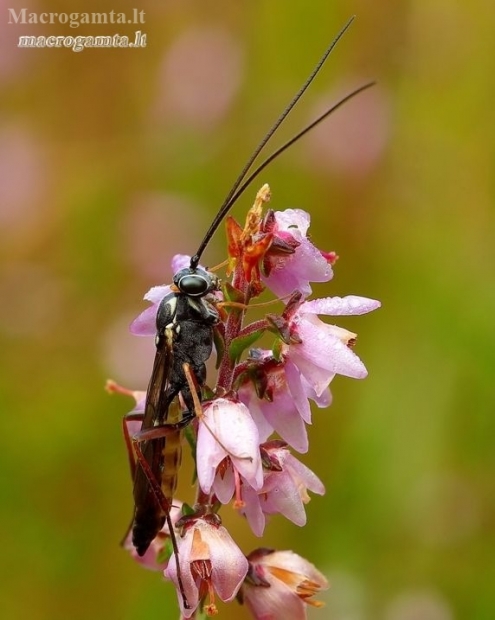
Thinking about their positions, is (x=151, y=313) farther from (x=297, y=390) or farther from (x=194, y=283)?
(x=297, y=390)

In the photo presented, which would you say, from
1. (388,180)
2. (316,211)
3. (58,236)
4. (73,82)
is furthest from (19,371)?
(73,82)

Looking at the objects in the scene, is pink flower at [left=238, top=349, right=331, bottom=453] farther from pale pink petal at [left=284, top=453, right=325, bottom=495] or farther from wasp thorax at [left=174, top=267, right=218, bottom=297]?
wasp thorax at [left=174, top=267, right=218, bottom=297]

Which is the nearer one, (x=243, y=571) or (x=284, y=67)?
(x=243, y=571)

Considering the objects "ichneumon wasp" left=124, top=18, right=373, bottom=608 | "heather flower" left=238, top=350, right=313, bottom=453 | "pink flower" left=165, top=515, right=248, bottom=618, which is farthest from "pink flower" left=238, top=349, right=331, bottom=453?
"pink flower" left=165, top=515, right=248, bottom=618

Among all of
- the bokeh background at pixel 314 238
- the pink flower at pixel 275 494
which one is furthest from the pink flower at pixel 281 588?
the bokeh background at pixel 314 238

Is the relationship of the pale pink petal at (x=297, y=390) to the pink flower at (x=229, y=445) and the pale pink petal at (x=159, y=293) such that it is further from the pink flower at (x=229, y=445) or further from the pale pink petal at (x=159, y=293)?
the pale pink petal at (x=159, y=293)

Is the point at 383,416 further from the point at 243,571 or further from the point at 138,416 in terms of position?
A: the point at 243,571
